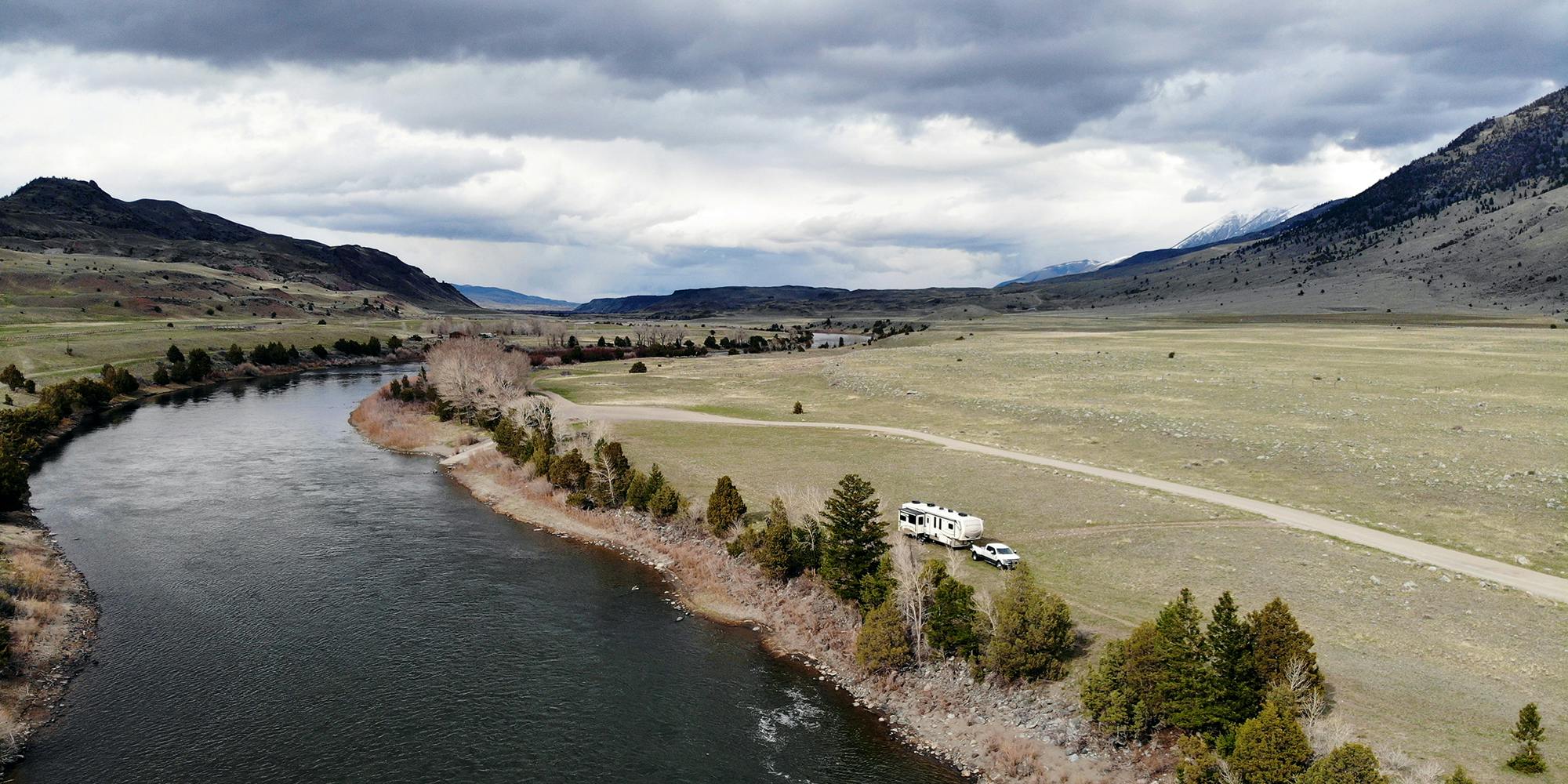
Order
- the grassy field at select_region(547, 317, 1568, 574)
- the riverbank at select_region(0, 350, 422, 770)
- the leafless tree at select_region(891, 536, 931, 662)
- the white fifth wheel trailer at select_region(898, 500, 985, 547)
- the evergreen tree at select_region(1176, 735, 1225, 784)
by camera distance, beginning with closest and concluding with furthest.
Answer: the evergreen tree at select_region(1176, 735, 1225, 784) < the riverbank at select_region(0, 350, 422, 770) < the leafless tree at select_region(891, 536, 931, 662) < the white fifth wheel trailer at select_region(898, 500, 985, 547) < the grassy field at select_region(547, 317, 1568, 574)

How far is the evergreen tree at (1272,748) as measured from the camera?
75.7 ft

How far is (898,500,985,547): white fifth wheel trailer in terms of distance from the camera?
42.8m

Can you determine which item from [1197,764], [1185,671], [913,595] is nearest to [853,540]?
[913,595]

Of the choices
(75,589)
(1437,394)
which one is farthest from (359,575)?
(1437,394)

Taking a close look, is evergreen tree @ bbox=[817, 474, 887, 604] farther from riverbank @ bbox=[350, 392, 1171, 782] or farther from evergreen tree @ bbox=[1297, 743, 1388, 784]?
evergreen tree @ bbox=[1297, 743, 1388, 784]

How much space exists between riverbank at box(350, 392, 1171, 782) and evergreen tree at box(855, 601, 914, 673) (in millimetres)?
631

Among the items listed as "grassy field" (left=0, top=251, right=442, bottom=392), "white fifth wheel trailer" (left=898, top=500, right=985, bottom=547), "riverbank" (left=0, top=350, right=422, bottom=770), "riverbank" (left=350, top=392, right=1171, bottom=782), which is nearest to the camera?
"riverbank" (left=350, top=392, right=1171, bottom=782)

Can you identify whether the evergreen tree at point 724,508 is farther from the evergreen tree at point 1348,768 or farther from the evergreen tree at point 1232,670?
the evergreen tree at point 1348,768

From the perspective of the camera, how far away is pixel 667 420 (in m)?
83.5

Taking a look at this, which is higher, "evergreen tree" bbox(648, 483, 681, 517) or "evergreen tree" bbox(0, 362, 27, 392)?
"evergreen tree" bbox(0, 362, 27, 392)

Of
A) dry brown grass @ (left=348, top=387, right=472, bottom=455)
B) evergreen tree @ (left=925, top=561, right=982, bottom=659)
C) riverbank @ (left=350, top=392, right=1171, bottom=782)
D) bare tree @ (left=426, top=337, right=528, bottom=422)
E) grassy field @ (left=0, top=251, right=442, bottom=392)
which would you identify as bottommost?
riverbank @ (left=350, top=392, right=1171, bottom=782)

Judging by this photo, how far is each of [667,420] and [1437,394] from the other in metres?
74.3

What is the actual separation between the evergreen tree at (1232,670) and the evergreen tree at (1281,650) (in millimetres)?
280

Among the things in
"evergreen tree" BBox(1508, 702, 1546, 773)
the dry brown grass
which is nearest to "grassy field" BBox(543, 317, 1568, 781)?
"evergreen tree" BBox(1508, 702, 1546, 773)
